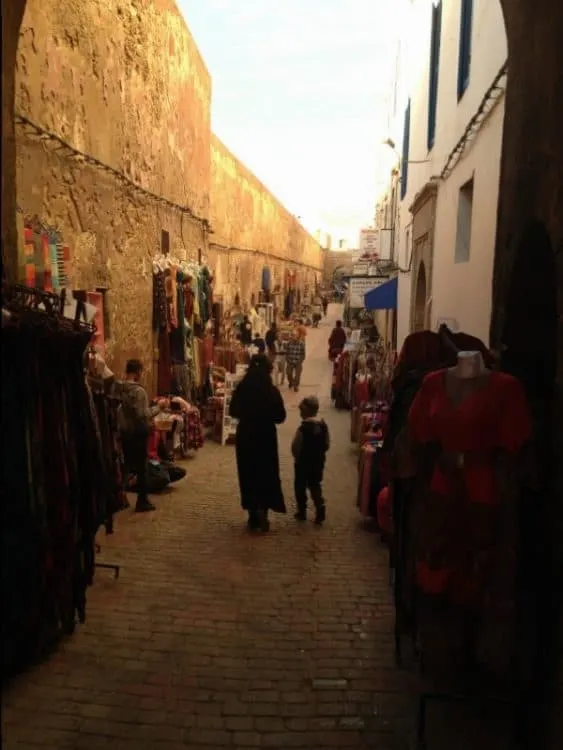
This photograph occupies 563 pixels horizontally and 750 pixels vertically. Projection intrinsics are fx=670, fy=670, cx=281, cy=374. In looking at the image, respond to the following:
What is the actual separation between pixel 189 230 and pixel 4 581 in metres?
9.45

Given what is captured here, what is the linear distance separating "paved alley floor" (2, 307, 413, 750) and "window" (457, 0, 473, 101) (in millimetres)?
4859

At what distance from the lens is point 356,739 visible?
312 centimetres

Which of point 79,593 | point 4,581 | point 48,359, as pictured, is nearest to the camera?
point 4,581

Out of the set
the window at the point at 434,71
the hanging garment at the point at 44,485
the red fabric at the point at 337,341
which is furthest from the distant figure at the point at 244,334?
the hanging garment at the point at 44,485

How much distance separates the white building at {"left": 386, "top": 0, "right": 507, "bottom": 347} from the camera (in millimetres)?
5520

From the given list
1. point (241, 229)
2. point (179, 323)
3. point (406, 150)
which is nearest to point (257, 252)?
point (241, 229)

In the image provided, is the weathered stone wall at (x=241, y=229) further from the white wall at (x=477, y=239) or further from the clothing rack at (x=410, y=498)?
the clothing rack at (x=410, y=498)

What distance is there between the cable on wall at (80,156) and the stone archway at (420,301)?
13.0ft

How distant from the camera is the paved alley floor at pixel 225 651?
125 inches

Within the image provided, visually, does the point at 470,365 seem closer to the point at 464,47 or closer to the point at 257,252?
the point at 464,47

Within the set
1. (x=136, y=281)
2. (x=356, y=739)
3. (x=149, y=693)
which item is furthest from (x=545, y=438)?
(x=136, y=281)

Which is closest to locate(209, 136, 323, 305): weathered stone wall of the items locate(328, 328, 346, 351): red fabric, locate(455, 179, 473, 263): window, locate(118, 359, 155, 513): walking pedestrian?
locate(328, 328, 346, 351): red fabric

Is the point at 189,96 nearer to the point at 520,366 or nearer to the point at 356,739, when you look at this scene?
the point at 520,366

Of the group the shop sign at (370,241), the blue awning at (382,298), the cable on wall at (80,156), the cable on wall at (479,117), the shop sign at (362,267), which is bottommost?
the blue awning at (382,298)
